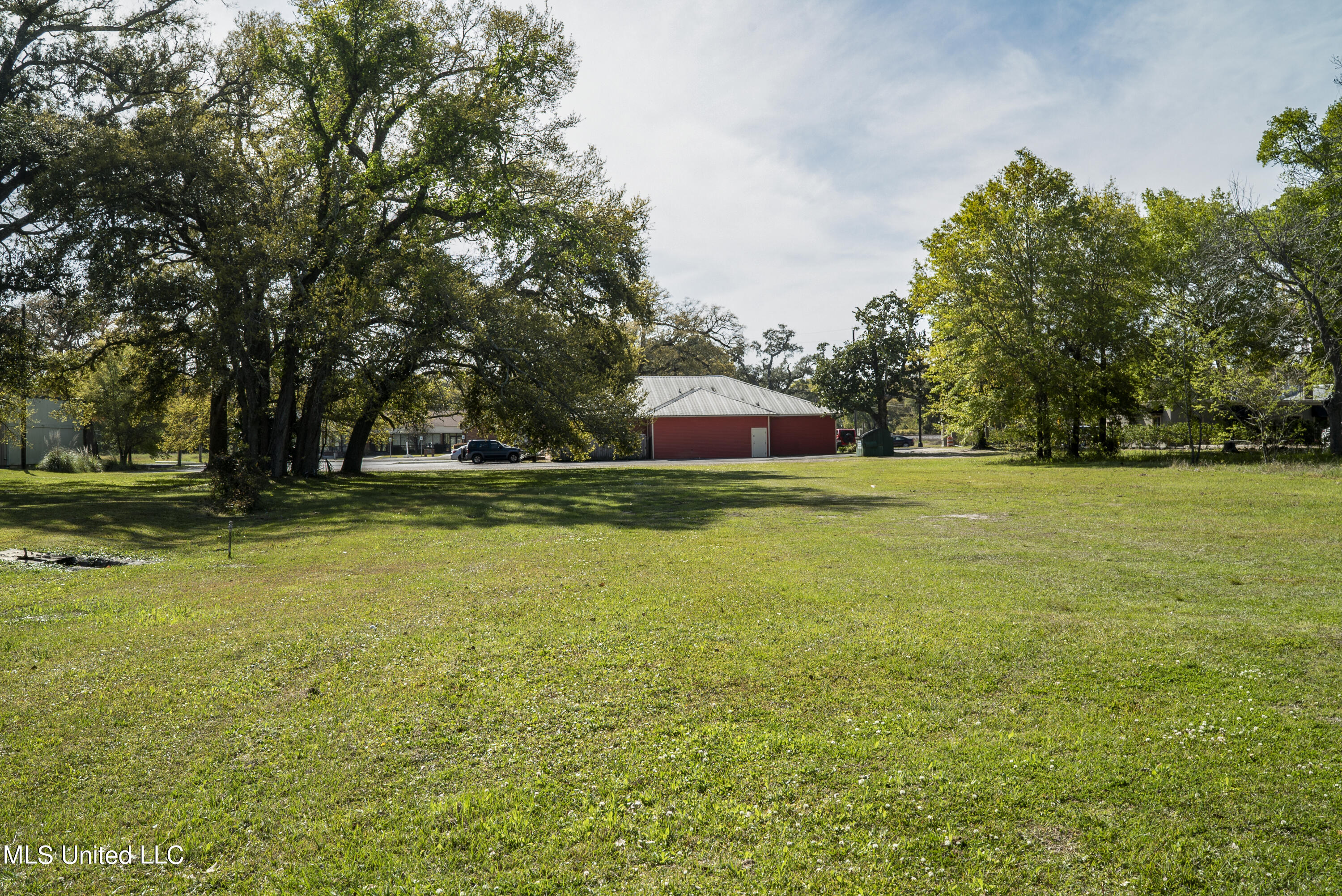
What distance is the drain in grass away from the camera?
11.0m

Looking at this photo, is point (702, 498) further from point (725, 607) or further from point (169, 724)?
point (169, 724)

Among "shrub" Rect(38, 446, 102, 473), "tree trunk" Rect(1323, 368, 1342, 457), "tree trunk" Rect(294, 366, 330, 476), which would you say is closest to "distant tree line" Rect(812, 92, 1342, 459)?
"tree trunk" Rect(1323, 368, 1342, 457)

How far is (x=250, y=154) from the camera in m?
28.0

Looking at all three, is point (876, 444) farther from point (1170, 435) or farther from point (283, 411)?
point (283, 411)

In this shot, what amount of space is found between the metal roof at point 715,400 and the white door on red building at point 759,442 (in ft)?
3.75

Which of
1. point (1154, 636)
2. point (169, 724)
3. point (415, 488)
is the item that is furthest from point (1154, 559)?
point (415, 488)

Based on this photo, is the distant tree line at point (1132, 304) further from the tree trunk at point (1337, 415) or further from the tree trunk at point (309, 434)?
the tree trunk at point (309, 434)

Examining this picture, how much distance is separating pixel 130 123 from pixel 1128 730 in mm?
30789

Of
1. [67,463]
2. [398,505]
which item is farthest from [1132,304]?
[67,463]

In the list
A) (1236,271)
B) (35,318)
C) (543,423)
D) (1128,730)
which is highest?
(1236,271)

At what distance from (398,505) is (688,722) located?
16244mm

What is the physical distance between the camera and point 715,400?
2153 inches

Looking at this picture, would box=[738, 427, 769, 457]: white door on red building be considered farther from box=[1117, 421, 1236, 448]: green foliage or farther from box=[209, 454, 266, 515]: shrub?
box=[209, 454, 266, 515]: shrub

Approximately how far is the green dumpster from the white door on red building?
654cm
